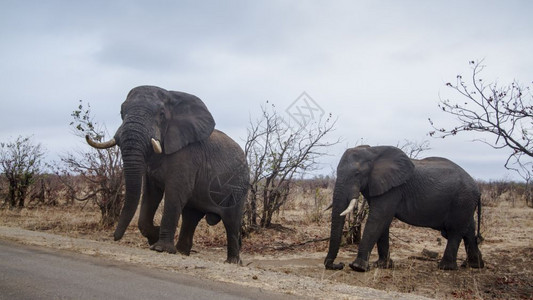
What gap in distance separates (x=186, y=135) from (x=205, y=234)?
19.7 ft

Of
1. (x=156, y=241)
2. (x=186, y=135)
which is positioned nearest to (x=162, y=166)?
(x=186, y=135)

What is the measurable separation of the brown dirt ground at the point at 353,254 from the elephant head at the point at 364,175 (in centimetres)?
114

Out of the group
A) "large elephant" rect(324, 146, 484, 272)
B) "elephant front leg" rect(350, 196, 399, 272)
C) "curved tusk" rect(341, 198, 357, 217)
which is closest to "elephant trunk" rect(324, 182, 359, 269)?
"large elephant" rect(324, 146, 484, 272)

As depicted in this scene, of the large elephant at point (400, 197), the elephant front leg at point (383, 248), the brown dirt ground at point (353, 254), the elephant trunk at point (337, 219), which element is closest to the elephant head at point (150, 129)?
the brown dirt ground at point (353, 254)

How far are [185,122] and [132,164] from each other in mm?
1517

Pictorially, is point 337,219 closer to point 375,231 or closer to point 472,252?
point 375,231

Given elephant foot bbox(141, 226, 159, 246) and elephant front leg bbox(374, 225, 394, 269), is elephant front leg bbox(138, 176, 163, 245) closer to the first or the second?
elephant foot bbox(141, 226, 159, 246)

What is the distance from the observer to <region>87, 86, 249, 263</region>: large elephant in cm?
811

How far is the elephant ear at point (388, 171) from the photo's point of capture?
1090cm

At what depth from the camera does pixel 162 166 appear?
28.8 feet

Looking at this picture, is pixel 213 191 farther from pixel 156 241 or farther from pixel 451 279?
pixel 451 279

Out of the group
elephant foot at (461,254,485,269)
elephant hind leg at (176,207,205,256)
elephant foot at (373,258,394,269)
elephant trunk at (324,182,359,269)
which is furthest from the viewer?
elephant foot at (461,254,485,269)

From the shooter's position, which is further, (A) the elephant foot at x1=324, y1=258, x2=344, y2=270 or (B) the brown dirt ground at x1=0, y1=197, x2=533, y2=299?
(A) the elephant foot at x1=324, y1=258, x2=344, y2=270

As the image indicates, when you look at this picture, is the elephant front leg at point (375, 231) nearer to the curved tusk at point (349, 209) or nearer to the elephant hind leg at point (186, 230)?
the curved tusk at point (349, 209)
